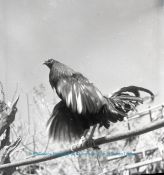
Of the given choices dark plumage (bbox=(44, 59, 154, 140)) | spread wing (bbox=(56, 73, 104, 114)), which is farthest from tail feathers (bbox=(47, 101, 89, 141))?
spread wing (bbox=(56, 73, 104, 114))

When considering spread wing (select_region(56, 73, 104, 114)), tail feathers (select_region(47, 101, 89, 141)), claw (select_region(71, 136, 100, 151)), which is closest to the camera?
claw (select_region(71, 136, 100, 151))

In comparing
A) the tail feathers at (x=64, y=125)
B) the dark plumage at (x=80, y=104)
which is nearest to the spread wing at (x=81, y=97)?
the dark plumage at (x=80, y=104)

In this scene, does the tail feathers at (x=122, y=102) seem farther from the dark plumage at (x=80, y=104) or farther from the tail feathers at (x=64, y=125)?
the tail feathers at (x=64, y=125)

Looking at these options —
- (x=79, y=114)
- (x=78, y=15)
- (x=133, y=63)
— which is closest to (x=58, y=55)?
(x=78, y=15)

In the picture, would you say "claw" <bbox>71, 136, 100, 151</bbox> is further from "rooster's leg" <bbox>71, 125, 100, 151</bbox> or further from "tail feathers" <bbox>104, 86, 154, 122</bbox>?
"tail feathers" <bbox>104, 86, 154, 122</bbox>

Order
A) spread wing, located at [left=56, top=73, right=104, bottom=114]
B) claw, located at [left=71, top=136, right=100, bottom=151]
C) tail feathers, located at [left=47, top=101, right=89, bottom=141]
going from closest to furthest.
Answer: claw, located at [left=71, top=136, right=100, bottom=151] → spread wing, located at [left=56, top=73, right=104, bottom=114] → tail feathers, located at [left=47, top=101, right=89, bottom=141]

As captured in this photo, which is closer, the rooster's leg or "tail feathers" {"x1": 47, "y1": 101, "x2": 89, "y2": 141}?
the rooster's leg

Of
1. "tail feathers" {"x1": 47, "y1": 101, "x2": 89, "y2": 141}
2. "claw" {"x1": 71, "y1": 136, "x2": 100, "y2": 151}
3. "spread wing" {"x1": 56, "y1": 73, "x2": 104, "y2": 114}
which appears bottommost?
"claw" {"x1": 71, "y1": 136, "x2": 100, "y2": 151}

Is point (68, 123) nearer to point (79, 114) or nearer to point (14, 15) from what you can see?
point (79, 114)
